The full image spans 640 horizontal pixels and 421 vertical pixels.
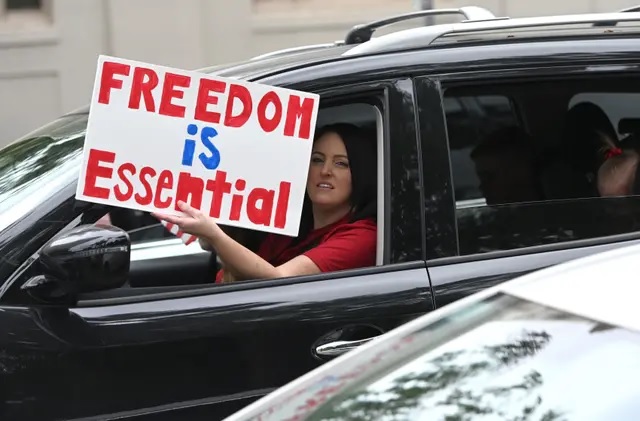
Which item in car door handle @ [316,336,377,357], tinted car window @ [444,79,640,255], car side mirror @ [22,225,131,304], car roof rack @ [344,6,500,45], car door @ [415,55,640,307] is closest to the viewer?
car side mirror @ [22,225,131,304]

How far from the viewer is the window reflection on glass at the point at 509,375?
194 cm

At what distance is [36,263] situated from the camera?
311 cm

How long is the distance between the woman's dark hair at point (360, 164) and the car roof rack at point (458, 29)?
24 centimetres

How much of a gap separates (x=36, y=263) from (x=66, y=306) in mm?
139

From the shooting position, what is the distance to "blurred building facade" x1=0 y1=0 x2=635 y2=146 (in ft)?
38.9

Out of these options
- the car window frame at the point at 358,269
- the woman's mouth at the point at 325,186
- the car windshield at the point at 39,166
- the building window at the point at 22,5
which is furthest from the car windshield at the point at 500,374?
the building window at the point at 22,5

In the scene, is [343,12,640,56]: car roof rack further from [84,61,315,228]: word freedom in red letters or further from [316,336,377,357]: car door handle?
[316,336,377,357]: car door handle

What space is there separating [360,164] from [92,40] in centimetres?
881

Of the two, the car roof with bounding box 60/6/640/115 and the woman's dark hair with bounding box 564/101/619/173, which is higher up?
the car roof with bounding box 60/6/640/115

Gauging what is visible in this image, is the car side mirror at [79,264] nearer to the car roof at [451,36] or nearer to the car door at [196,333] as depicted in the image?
the car door at [196,333]

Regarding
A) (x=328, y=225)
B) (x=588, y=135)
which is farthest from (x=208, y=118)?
(x=588, y=135)

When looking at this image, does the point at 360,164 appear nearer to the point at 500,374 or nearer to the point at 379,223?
the point at 379,223

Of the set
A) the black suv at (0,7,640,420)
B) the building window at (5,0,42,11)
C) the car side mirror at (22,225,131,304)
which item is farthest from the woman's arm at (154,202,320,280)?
the building window at (5,0,42,11)

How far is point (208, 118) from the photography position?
3.34 meters
